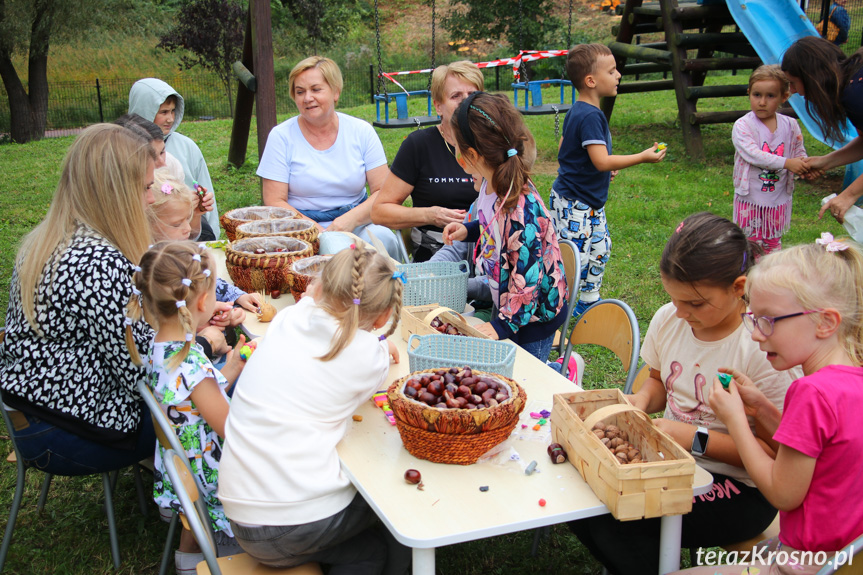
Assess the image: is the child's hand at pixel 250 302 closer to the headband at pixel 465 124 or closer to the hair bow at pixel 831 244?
the headband at pixel 465 124

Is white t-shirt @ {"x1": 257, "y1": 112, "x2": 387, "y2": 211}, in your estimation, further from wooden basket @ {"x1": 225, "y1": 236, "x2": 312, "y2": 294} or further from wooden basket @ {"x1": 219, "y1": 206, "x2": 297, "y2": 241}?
wooden basket @ {"x1": 225, "y1": 236, "x2": 312, "y2": 294}

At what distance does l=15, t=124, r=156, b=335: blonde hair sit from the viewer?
7.93ft

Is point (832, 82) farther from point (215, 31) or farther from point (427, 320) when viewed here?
point (215, 31)

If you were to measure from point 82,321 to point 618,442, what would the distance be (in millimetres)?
1700

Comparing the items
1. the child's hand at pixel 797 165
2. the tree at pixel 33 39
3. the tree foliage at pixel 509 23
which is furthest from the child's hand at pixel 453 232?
the tree foliage at pixel 509 23

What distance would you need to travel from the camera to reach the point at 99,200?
8.08ft

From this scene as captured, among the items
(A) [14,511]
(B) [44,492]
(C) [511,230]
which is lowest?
(B) [44,492]

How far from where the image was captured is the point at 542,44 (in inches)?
906

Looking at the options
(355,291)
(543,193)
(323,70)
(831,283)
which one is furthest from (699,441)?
(543,193)

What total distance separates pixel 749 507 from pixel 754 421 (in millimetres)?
250

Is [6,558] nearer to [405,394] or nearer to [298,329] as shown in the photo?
[298,329]

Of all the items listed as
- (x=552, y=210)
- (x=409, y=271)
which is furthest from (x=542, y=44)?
(x=409, y=271)

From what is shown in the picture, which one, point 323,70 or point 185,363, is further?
point 323,70

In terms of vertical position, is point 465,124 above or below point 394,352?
above
